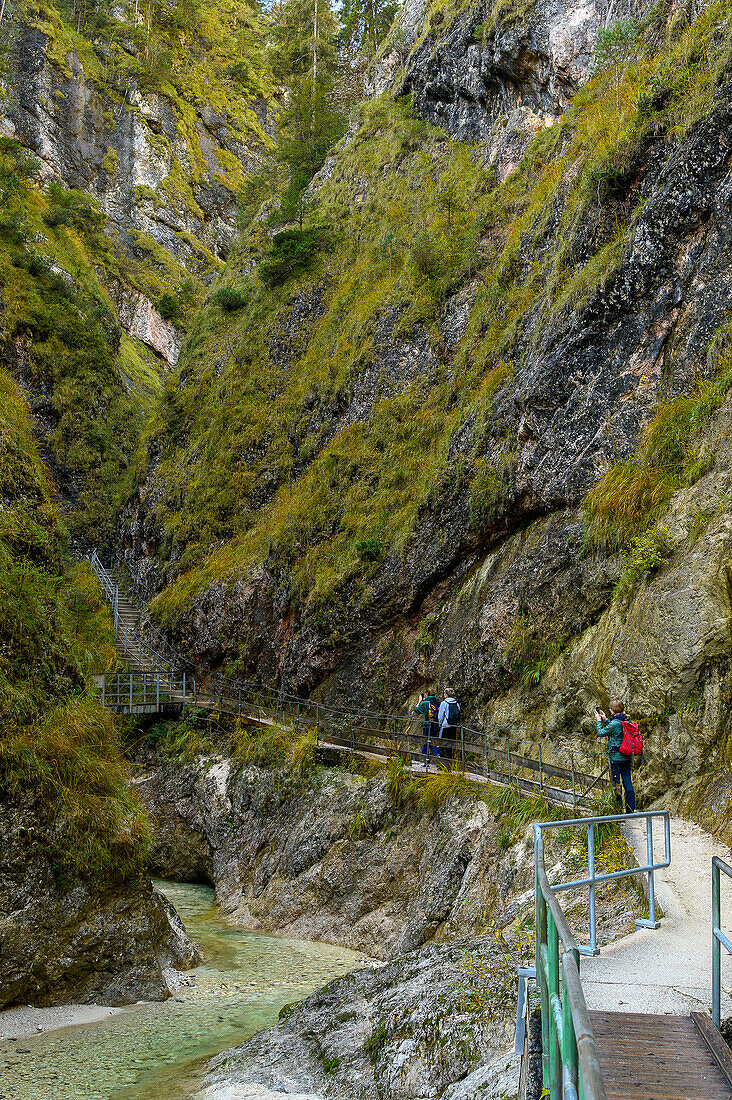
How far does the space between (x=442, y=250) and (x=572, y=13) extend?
702cm

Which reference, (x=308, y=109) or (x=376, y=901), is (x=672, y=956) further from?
(x=308, y=109)

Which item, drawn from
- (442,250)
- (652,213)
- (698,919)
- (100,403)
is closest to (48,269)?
(100,403)

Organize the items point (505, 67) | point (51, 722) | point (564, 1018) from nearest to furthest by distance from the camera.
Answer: point (564, 1018)
point (51, 722)
point (505, 67)

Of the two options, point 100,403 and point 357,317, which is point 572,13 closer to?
point 357,317

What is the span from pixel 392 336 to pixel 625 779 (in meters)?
17.1

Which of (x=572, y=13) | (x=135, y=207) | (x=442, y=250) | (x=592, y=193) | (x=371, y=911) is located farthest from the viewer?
(x=135, y=207)

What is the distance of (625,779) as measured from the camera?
9086mm

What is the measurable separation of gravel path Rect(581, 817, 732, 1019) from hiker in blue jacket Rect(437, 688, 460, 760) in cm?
580

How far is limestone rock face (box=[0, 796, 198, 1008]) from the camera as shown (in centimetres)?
945

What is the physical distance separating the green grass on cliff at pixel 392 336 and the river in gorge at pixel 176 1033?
8.55 metres

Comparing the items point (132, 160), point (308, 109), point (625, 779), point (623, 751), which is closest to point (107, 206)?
point (132, 160)

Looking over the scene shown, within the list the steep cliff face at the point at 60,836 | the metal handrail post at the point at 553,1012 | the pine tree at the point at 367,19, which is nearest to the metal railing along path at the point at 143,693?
the steep cliff face at the point at 60,836

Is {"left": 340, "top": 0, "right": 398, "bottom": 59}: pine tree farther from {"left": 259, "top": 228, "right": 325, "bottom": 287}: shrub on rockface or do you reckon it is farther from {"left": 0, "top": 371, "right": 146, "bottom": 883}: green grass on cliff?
{"left": 0, "top": 371, "right": 146, "bottom": 883}: green grass on cliff

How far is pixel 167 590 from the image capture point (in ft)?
89.2
